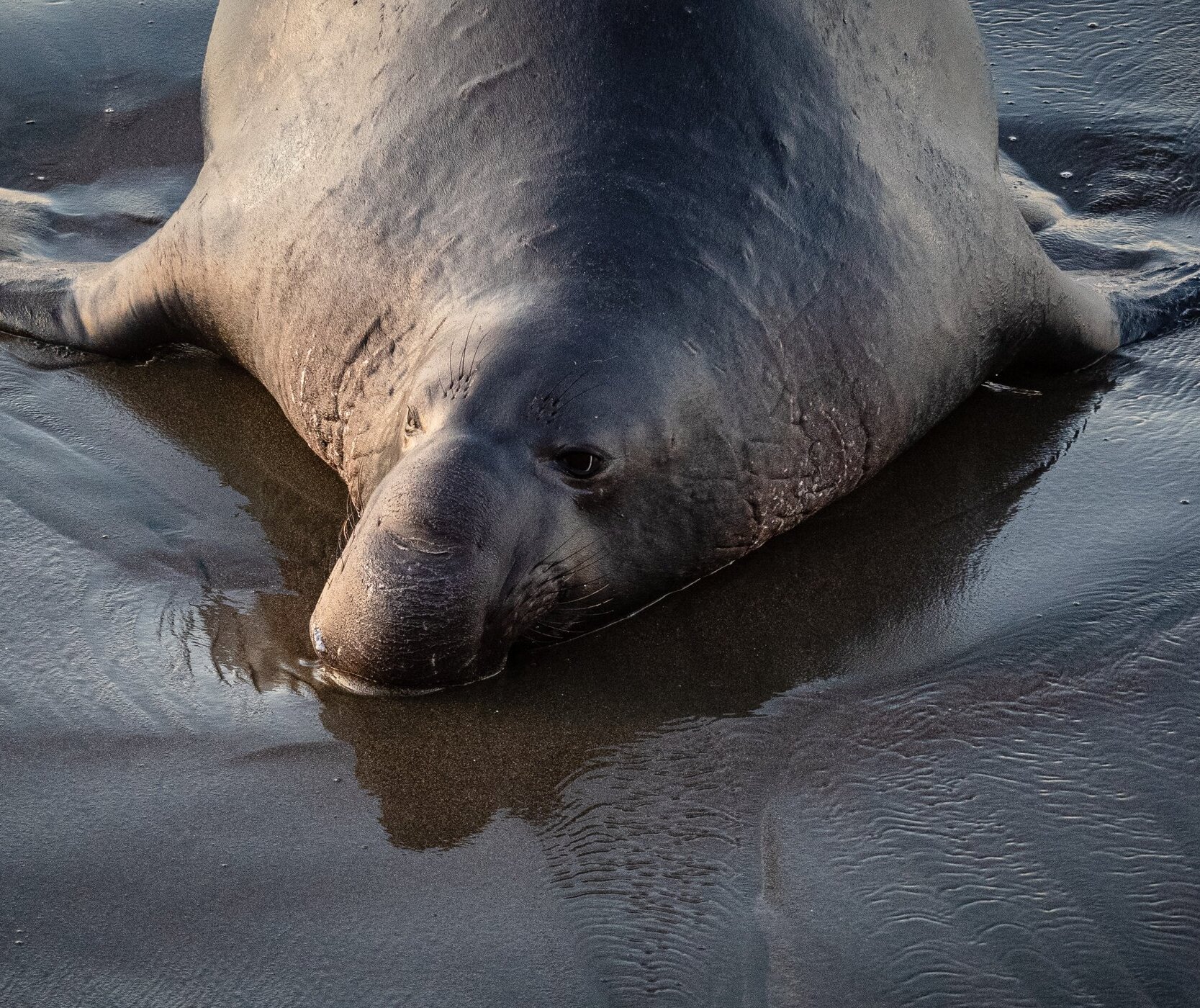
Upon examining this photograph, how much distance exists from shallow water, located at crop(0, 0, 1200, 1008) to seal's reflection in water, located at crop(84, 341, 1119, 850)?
0.4 inches

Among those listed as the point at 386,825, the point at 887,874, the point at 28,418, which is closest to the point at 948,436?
the point at 887,874

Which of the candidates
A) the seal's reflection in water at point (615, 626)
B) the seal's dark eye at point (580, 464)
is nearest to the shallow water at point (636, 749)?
the seal's reflection in water at point (615, 626)

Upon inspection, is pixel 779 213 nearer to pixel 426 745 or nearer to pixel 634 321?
pixel 634 321

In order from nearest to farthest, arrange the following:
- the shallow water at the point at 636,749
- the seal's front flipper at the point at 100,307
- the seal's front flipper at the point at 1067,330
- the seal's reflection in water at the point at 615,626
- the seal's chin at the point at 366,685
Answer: the shallow water at the point at 636,749
the seal's reflection in water at the point at 615,626
the seal's chin at the point at 366,685
the seal's front flipper at the point at 1067,330
the seal's front flipper at the point at 100,307

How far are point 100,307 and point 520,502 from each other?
215 centimetres

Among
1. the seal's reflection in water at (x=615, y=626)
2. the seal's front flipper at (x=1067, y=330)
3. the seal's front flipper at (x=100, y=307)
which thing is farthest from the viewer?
the seal's front flipper at (x=100, y=307)

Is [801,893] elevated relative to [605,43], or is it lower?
lower

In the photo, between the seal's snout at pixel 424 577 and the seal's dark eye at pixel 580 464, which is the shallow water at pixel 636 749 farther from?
the seal's dark eye at pixel 580 464

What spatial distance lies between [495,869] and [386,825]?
0.83 ft

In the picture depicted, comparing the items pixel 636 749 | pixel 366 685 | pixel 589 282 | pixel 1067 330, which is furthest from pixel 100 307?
pixel 1067 330

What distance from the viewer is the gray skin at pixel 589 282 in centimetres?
342

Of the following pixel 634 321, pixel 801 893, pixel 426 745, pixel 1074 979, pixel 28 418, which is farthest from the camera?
pixel 28 418

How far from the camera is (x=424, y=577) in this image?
3.25 metres

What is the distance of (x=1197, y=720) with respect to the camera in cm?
327
